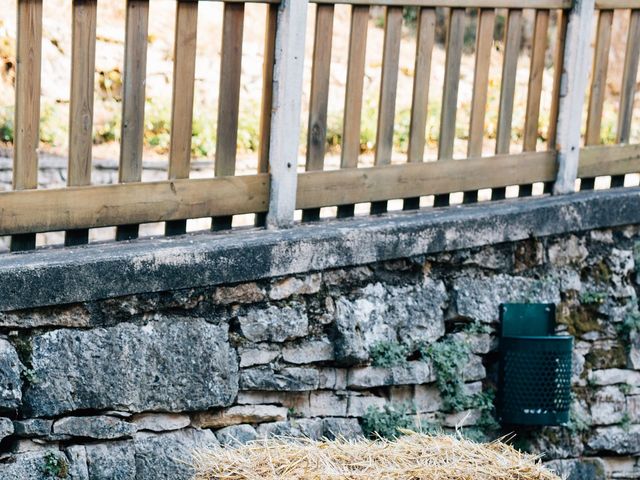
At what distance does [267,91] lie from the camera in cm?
421

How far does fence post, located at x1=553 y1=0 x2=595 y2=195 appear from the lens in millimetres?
5125

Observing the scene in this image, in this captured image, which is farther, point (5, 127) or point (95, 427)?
point (5, 127)

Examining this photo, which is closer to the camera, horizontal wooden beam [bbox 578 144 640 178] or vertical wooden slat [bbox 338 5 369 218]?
vertical wooden slat [bbox 338 5 369 218]

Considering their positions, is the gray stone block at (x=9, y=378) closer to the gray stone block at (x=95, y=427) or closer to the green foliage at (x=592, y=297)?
the gray stone block at (x=95, y=427)

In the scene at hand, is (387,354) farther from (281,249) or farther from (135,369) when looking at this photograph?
(135,369)

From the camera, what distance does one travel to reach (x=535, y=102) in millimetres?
5152

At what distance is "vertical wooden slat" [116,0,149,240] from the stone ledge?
0.84 ft

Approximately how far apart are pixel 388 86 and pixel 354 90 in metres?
0.17

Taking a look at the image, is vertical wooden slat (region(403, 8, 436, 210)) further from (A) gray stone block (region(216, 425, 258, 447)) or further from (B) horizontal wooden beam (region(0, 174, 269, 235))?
(A) gray stone block (region(216, 425, 258, 447))

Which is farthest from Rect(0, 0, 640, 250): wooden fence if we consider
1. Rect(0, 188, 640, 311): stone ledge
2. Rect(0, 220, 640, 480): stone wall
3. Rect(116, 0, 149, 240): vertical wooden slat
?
Rect(0, 220, 640, 480): stone wall

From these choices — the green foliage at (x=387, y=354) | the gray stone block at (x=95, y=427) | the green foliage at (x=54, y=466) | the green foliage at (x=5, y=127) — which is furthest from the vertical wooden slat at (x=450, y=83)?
the green foliage at (x=5, y=127)

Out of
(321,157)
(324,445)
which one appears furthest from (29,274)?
(321,157)

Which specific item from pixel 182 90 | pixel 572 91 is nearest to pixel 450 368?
pixel 572 91

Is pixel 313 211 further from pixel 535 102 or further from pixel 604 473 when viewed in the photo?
pixel 604 473
